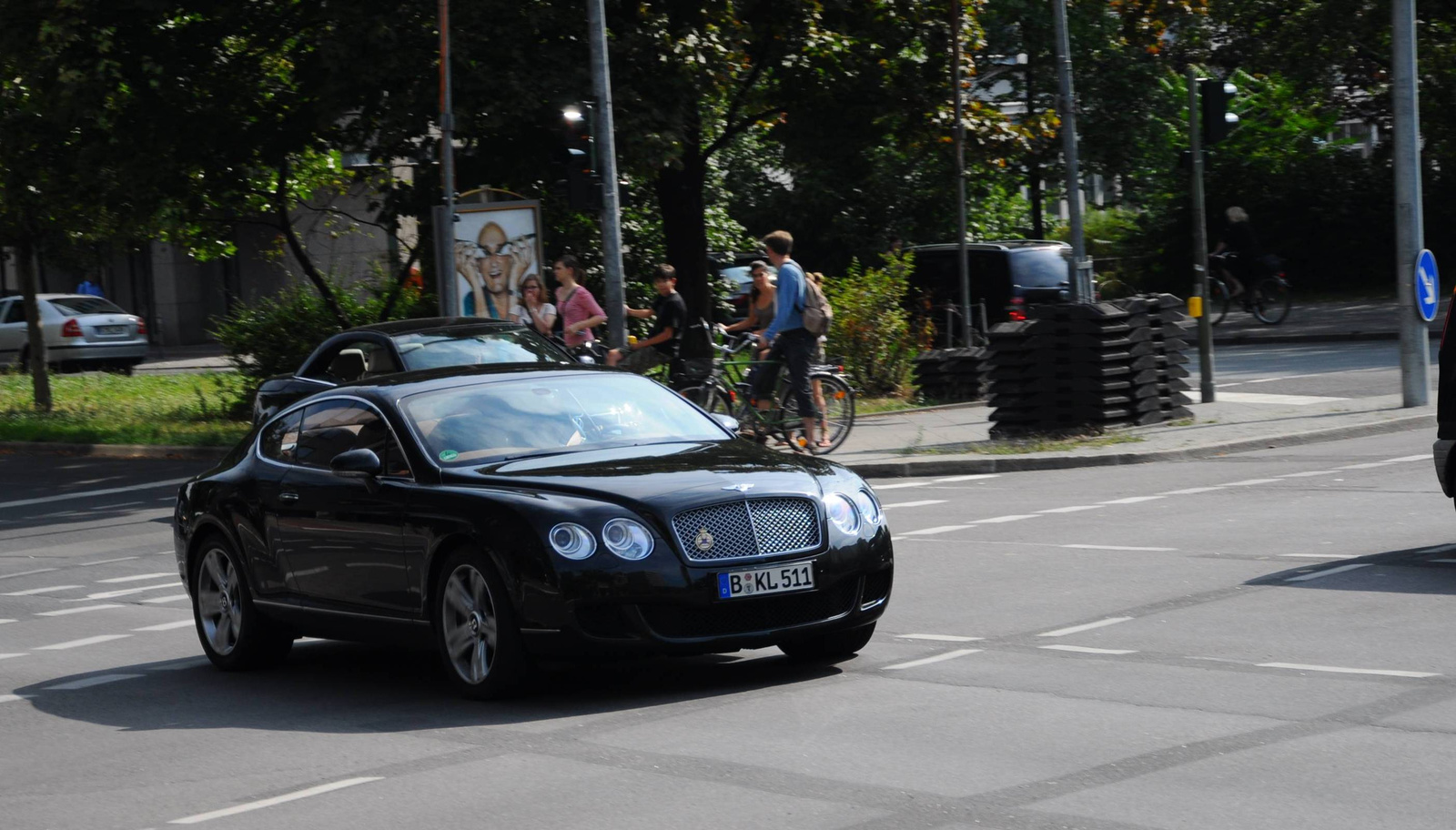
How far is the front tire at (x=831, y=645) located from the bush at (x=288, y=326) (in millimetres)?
18268

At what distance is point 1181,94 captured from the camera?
140ft

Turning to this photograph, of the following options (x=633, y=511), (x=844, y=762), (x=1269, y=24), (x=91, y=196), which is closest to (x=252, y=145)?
(x=91, y=196)

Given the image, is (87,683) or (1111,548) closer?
(87,683)

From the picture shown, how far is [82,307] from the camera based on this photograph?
130 ft

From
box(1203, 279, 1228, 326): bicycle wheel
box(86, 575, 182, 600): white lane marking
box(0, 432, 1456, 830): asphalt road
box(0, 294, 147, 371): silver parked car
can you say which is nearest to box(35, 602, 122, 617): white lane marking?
box(0, 432, 1456, 830): asphalt road

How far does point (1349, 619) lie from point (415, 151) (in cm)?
1516

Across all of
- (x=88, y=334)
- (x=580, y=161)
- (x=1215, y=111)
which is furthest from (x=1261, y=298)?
(x=88, y=334)

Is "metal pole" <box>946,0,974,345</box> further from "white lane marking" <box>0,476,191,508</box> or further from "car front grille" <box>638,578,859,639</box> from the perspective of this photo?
"car front grille" <box>638,578,859,639</box>

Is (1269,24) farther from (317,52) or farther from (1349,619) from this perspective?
(1349,619)

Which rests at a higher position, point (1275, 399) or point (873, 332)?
point (873, 332)

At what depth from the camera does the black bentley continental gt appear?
24.4 feet

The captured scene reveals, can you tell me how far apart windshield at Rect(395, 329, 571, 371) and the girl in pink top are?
442 cm

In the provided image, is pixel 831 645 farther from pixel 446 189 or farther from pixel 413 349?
pixel 446 189

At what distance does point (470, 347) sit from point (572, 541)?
25.5 feet
